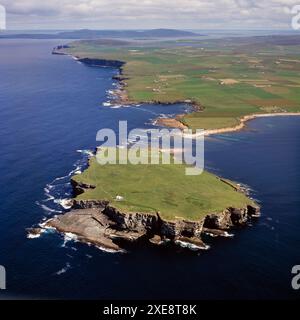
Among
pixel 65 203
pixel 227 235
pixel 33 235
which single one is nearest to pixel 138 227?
pixel 227 235

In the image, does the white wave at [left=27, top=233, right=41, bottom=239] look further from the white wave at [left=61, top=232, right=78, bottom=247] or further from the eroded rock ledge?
the white wave at [left=61, top=232, right=78, bottom=247]

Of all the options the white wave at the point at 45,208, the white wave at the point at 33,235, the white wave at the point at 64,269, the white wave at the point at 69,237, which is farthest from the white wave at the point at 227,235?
the white wave at the point at 33,235

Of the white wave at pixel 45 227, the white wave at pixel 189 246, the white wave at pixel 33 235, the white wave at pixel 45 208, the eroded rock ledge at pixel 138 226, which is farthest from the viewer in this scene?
the white wave at pixel 45 208

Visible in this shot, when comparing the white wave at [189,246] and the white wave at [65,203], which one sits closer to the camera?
the white wave at [189,246]

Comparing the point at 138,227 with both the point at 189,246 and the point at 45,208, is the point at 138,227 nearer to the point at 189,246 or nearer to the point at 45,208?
the point at 189,246

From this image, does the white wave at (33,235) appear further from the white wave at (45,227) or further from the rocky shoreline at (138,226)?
the white wave at (45,227)

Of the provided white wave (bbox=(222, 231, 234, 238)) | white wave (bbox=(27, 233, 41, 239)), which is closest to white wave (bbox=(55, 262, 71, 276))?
white wave (bbox=(27, 233, 41, 239))
